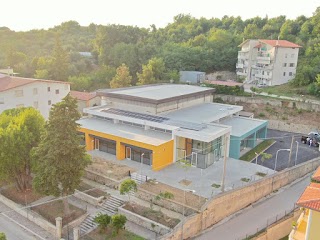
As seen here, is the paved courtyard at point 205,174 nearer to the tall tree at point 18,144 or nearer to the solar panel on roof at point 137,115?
the solar panel on roof at point 137,115

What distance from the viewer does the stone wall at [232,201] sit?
20953 millimetres

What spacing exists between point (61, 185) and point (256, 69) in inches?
1973

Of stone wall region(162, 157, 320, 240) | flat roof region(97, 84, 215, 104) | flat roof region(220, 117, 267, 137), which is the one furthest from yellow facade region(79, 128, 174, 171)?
flat roof region(220, 117, 267, 137)

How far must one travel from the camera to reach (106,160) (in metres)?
29.4


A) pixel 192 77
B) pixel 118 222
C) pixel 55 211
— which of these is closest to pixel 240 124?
pixel 118 222

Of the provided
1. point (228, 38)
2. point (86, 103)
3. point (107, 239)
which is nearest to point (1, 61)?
point (86, 103)

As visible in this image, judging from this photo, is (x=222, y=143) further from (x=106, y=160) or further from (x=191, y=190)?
(x=106, y=160)

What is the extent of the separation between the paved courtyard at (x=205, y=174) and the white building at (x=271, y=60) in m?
34.0

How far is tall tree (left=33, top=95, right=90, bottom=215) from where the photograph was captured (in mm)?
20688

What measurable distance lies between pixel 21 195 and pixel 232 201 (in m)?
16.7

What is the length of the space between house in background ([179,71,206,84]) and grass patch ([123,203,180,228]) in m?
39.8

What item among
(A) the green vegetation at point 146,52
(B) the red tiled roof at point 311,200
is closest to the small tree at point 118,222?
(B) the red tiled roof at point 311,200

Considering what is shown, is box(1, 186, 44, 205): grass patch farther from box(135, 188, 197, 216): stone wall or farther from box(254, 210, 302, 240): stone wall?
box(254, 210, 302, 240): stone wall

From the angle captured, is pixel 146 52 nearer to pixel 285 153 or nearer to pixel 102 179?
pixel 285 153
